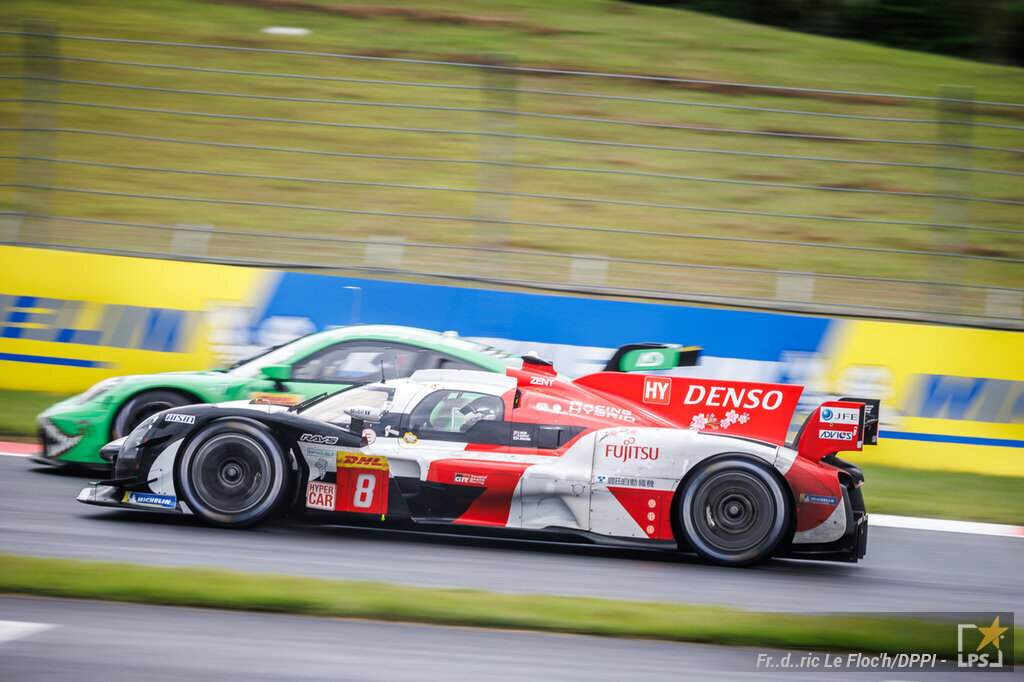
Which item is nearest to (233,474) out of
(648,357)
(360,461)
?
(360,461)

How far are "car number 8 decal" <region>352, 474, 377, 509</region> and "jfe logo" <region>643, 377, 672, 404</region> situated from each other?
1730mm

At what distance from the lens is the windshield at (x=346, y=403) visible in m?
6.13

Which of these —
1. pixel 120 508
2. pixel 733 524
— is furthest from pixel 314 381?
pixel 733 524

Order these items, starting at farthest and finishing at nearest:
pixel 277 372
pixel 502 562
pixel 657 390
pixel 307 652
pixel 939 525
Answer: pixel 939 525, pixel 277 372, pixel 657 390, pixel 502 562, pixel 307 652

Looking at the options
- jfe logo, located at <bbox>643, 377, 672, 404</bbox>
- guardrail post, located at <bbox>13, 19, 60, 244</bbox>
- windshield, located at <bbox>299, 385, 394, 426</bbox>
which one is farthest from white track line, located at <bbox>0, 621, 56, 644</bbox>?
guardrail post, located at <bbox>13, 19, 60, 244</bbox>

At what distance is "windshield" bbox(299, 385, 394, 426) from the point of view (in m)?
6.13

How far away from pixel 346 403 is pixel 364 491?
576 millimetres

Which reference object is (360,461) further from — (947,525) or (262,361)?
(947,525)

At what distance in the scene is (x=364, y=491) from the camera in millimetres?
5949

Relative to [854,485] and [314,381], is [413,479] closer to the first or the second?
[314,381]

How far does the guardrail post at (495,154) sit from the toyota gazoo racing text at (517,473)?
434 cm

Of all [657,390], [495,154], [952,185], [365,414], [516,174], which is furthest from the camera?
[516,174]

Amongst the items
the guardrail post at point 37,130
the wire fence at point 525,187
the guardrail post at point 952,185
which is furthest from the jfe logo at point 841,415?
the guardrail post at point 37,130
